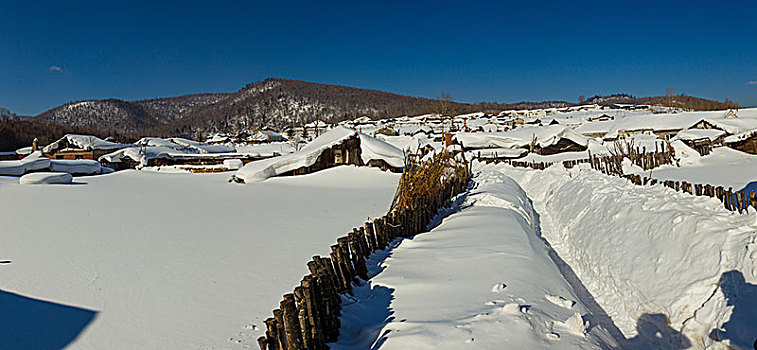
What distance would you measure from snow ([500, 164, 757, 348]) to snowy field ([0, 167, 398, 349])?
358cm

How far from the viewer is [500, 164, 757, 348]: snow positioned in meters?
3.46

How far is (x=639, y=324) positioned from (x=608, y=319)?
0.26 metres

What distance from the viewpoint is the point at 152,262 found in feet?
17.9

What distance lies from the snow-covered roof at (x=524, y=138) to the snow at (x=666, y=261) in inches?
866

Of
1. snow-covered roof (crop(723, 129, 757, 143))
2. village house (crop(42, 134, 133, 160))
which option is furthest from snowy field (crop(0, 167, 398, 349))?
village house (crop(42, 134, 133, 160))

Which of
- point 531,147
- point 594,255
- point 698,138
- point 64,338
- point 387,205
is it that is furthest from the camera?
point 531,147

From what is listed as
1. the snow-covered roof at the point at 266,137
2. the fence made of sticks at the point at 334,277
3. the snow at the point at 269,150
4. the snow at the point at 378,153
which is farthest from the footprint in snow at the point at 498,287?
the snow-covered roof at the point at 266,137

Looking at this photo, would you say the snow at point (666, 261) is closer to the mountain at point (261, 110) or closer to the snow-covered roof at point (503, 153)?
the snow-covered roof at point (503, 153)

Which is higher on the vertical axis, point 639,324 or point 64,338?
point 64,338

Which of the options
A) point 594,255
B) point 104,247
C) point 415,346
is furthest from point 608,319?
point 104,247

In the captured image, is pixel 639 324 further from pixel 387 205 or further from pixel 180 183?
pixel 180 183

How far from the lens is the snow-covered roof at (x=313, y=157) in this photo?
16.5 meters

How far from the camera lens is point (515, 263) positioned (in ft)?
15.4

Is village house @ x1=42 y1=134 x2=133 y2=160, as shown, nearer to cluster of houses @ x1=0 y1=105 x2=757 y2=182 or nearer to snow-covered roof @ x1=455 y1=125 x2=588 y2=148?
cluster of houses @ x1=0 y1=105 x2=757 y2=182
